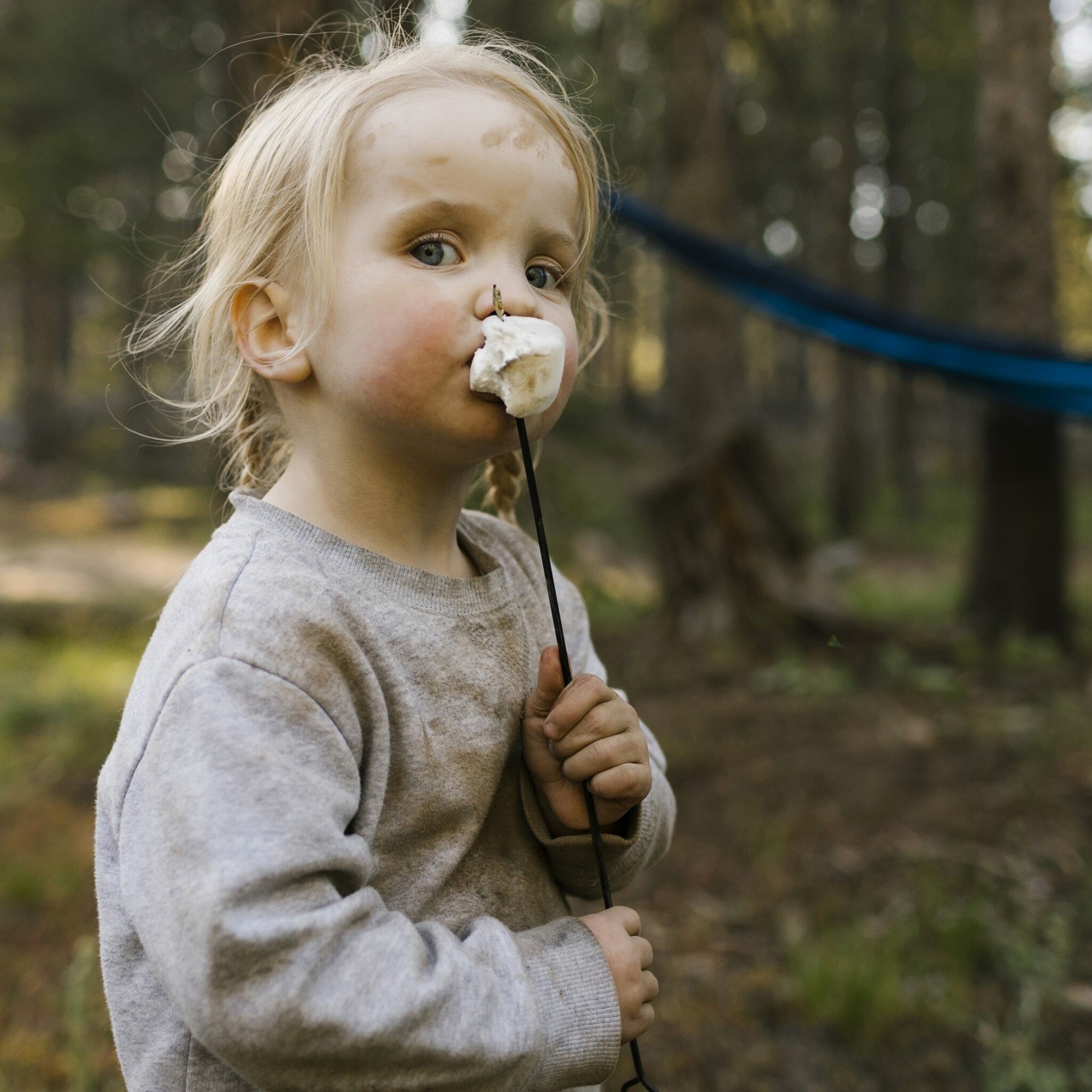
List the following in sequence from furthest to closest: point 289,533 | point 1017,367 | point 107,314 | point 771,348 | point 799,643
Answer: point 771,348, point 107,314, point 799,643, point 1017,367, point 289,533

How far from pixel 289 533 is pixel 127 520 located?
42.5ft

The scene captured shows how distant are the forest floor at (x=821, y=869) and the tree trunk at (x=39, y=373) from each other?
13.1m

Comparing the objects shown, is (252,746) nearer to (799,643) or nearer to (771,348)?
(799,643)

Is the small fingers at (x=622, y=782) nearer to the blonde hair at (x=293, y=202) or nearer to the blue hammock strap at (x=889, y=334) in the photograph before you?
the blonde hair at (x=293, y=202)

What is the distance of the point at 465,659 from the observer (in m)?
1.08

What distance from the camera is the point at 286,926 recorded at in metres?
0.82

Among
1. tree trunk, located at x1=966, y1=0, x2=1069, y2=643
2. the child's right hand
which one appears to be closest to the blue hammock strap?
tree trunk, located at x1=966, y1=0, x2=1069, y2=643

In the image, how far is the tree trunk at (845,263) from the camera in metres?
11.5

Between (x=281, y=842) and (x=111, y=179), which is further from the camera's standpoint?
(x=111, y=179)

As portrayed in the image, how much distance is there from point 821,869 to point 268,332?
8.09 feet

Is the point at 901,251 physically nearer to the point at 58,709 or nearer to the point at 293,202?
the point at 58,709

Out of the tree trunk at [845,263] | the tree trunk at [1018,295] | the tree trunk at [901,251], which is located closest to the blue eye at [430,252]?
A: the tree trunk at [1018,295]

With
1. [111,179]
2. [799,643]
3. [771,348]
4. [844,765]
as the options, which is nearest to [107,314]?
[111,179]

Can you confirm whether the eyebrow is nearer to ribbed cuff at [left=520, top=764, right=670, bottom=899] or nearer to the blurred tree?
ribbed cuff at [left=520, top=764, right=670, bottom=899]
